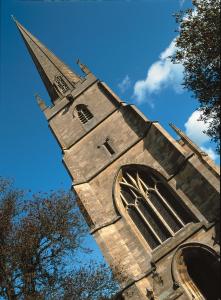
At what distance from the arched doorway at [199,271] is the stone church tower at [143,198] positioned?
4 centimetres

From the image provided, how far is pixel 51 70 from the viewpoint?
2498 centimetres

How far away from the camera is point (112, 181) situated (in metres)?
15.6

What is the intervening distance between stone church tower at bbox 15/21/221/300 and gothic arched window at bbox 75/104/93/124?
7cm

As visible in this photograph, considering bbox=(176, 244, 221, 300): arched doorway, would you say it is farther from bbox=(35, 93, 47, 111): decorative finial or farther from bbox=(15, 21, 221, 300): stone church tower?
bbox=(35, 93, 47, 111): decorative finial

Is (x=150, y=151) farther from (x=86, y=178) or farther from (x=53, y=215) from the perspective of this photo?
(x=53, y=215)

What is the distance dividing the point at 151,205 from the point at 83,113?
8.09 metres

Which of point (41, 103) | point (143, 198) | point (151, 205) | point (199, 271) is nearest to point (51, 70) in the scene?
point (41, 103)

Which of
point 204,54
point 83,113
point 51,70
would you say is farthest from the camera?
point 51,70

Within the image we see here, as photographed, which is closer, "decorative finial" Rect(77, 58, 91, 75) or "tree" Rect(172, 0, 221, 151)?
"tree" Rect(172, 0, 221, 151)

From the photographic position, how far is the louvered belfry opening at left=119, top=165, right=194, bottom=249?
13531 mm

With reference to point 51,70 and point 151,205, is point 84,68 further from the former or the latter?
point 151,205

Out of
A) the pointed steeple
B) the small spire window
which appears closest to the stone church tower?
the small spire window

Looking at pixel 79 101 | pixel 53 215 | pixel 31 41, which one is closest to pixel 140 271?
pixel 53 215

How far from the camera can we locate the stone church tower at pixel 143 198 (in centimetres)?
1229
